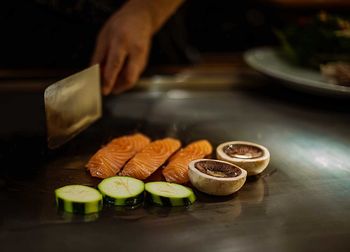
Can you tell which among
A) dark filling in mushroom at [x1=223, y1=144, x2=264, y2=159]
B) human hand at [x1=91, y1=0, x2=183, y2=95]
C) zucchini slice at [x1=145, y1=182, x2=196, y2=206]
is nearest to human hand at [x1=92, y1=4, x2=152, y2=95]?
human hand at [x1=91, y1=0, x2=183, y2=95]

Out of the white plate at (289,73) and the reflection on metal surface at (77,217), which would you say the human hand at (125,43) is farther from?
the reflection on metal surface at (77,217)

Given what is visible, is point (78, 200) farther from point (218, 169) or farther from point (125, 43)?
point (125, 43)

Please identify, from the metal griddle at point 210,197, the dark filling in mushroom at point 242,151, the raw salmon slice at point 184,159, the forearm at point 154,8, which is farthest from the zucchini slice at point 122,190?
the forearm at point 154,8

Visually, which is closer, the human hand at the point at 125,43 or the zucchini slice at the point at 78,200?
the zucchini slice at the point at 78,200

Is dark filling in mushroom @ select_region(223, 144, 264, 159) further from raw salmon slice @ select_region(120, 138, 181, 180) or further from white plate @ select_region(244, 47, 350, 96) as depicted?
white plate @ select_region(244, 47, 350, 96)

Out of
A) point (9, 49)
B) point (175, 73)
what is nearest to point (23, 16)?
point (9, 49)

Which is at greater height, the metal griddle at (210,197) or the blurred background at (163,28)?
the blurred background at (163,28)

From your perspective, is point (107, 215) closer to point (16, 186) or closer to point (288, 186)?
point (16, 186)
